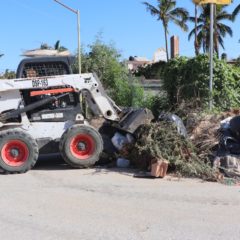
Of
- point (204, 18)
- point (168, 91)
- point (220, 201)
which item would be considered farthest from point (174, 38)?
point (204, 18)

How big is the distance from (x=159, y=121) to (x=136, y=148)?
72 centimetres

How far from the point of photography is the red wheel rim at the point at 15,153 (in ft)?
34.1

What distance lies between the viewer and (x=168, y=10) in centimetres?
6081

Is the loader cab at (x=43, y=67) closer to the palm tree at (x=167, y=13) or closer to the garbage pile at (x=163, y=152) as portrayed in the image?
the garbage pile at (x=163, y=152)

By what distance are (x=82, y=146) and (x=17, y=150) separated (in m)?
1.27

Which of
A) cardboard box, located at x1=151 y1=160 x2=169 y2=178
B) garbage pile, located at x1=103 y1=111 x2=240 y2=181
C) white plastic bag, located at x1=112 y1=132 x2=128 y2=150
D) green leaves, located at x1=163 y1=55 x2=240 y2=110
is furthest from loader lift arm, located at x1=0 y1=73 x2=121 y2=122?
green leaves, located at x1=163 y1=55 x2=240 y2=110

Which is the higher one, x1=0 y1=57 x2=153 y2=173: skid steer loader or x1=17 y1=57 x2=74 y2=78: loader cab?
x1=17 y1=57 x2=74 y2=78: loader cab

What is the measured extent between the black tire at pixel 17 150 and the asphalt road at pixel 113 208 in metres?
0.26

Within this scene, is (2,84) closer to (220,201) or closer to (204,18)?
(220,201)

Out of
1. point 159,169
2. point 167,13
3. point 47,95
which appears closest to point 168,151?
point 159,169

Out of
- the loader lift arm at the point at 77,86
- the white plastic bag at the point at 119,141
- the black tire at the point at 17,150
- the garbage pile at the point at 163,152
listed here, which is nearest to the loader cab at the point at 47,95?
the loader lift arm at the point at 77,86

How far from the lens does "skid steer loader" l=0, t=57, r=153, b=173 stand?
10.4 metres

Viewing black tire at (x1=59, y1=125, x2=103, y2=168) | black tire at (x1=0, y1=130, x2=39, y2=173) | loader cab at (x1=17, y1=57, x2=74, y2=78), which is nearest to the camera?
black tire at (x1=0, y1=130, x2=39, y2=173)

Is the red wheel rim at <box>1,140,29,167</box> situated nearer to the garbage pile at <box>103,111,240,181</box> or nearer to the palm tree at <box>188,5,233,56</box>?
the garbage pile at <box>103,111,240,181</box>
